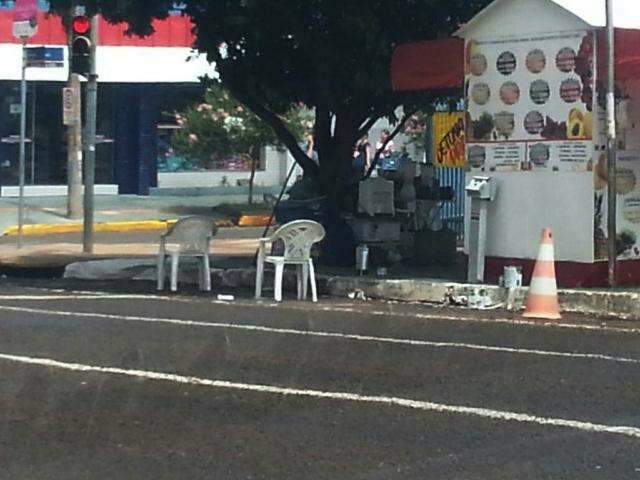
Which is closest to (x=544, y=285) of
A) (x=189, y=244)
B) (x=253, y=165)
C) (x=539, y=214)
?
(x=539, y=214)

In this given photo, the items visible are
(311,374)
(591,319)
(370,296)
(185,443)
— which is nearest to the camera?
(185,443)

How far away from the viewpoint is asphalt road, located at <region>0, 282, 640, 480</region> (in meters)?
7.75

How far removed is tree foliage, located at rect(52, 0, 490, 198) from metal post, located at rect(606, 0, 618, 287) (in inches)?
128

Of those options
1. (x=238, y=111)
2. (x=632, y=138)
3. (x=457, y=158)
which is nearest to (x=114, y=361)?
(x=632, y=138)

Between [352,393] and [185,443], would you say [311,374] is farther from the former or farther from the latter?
[185,443]

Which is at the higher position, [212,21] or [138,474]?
[212,21]

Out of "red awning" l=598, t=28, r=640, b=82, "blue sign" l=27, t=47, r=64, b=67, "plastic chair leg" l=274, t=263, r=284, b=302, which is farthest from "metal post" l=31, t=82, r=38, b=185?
"red awning" l=598, t=28, r=640, b=82

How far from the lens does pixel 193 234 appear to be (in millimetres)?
16984

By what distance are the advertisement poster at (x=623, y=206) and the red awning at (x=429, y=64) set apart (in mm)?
2094

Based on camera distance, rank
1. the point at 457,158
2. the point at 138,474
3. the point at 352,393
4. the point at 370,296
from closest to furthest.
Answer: the point at 138,474 < the point at 352,393 < the point at 370,296 < the point at 457,158

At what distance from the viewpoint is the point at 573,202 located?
49.7 feet

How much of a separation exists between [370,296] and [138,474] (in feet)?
28.8

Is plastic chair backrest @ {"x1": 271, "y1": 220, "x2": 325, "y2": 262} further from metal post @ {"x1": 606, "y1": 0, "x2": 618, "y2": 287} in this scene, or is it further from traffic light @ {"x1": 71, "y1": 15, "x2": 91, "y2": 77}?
traffic light @ {"x1": 71, "y1": 15, "x2": 91, "y2": 77}

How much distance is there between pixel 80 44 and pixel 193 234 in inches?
211
